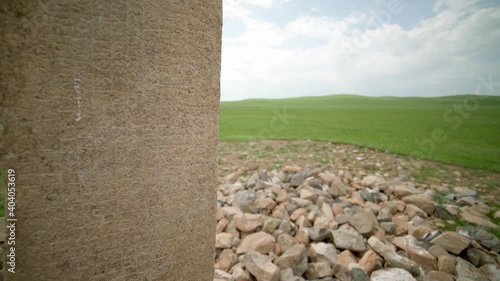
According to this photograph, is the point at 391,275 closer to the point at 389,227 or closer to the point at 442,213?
the point at 389,227

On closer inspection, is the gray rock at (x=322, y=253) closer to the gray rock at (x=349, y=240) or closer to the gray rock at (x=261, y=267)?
the gray rock at (x=349, y=240)

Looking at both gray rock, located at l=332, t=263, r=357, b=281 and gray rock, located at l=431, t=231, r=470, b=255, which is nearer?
gray rock, located at l=332, t=263, r=357, b=281

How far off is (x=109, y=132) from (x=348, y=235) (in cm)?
269

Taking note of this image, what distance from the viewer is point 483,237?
121 inches

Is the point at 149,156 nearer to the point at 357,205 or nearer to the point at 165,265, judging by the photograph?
the point at 165,265

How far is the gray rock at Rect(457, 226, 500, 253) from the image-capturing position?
2.95 m

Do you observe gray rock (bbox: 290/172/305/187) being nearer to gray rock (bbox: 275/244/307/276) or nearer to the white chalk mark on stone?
gray rock (bbox: 275/244/307/276)

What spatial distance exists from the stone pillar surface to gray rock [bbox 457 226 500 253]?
11.3 ft

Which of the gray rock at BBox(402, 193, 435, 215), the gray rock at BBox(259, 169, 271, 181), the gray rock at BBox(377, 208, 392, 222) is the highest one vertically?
the gray rock at BBox(259, 169, 271, 181)

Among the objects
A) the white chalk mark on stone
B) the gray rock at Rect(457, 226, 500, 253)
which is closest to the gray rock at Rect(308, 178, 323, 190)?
the gray rock at Rect(457, 226, 500, 253)

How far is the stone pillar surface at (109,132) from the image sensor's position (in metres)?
1.10

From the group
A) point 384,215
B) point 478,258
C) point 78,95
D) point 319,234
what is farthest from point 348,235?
point 78,95

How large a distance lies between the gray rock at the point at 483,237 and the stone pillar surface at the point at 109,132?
3438 mm

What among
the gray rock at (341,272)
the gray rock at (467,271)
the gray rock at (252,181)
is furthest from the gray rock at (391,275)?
the gray rock at (252,181)
